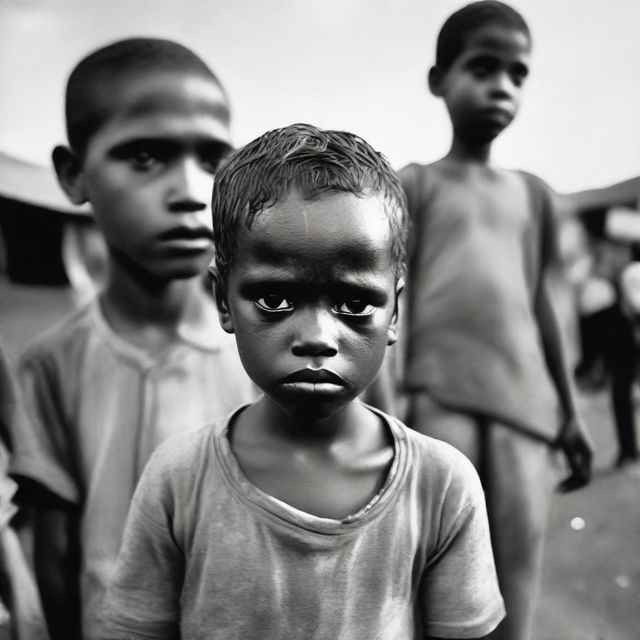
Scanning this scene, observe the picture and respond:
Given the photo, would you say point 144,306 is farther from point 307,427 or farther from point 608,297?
→ point 608,297

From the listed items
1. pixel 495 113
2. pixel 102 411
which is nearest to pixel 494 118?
pixel 495 113

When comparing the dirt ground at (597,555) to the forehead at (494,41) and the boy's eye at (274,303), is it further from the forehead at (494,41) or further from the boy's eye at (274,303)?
the boy's eye at (274,303)

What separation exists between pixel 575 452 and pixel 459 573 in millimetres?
838

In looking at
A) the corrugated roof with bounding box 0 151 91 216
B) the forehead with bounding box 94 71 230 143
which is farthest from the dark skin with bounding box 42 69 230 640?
the corrugated roof with bounding box 0 151 91 216

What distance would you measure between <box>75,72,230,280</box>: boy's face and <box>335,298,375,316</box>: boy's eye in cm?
59

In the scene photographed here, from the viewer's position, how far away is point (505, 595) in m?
1.60

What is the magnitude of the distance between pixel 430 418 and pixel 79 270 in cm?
90

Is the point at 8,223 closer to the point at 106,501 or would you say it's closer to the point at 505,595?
the point at 106,501

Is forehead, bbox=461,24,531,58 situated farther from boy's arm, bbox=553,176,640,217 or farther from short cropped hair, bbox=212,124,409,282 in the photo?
short cropped hair, bbox=212,124,409,282

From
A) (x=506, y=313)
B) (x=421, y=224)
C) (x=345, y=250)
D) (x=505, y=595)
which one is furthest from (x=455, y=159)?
(x=505, y=595)

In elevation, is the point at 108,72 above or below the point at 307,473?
above

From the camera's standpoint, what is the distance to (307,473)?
3.09 feet

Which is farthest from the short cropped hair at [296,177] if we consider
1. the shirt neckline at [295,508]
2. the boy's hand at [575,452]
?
the boy's hand at [575,452]

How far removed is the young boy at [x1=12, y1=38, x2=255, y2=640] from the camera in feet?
4.43
